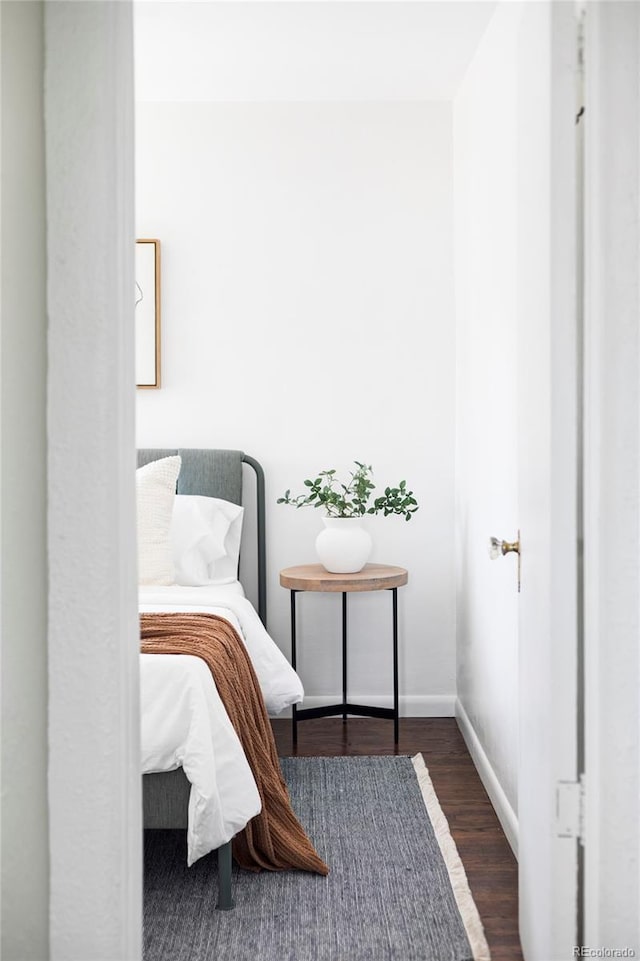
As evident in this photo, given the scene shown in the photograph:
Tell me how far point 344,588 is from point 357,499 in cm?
44

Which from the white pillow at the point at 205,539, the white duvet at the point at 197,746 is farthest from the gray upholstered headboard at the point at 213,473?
the white duvet at the point at 197,746

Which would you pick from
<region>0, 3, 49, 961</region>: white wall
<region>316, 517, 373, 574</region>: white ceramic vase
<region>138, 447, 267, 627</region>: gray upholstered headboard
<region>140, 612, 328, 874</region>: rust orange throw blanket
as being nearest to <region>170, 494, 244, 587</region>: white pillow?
<region>138, 447, 267, 627</region>: gray upholstered headboard

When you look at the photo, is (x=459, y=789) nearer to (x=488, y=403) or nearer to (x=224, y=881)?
(x=224, y=881)

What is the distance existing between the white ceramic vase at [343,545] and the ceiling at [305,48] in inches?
73.8

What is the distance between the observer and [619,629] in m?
1.47

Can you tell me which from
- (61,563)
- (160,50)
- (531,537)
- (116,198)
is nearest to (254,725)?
(531,537)

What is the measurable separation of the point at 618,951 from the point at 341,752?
6.97ft

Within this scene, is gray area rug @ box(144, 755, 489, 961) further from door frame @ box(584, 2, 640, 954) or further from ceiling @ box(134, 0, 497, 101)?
ceiling @ box(134, 0, 497, 101)

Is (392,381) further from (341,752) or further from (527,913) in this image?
(527,913)

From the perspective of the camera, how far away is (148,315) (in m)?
3.94

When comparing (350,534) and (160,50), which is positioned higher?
(160,50)

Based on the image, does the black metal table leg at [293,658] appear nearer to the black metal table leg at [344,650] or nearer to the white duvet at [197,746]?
the black metal table leg at [344,650]

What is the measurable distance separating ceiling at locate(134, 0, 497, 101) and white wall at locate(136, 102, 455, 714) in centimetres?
15

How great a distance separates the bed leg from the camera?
2293mm
